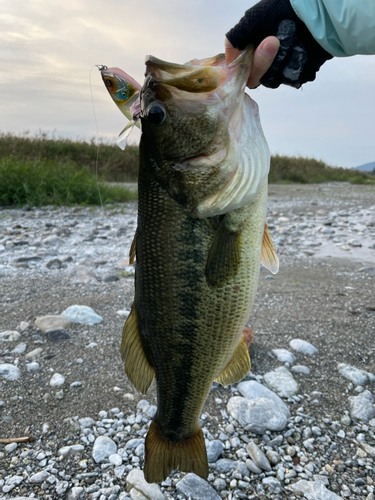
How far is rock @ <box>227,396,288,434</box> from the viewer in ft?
8.82

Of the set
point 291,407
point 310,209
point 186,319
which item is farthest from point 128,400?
point 310,209

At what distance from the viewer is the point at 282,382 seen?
3.13 metres

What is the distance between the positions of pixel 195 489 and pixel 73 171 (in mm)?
11270

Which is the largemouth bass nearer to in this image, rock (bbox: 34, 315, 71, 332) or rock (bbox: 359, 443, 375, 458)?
rock (bbox: 359, 443, 375, 458)

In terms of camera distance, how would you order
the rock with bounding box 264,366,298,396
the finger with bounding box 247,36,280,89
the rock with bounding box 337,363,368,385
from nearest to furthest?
the finger with bounding box 247,36,280,89 → the rock with bounding box 264,366,298,396 → the rock with bounding box 337,363,368,385

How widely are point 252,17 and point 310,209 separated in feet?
34.2

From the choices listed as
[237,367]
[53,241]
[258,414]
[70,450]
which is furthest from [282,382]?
[53,241]

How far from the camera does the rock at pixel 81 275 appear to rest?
527 centimetres

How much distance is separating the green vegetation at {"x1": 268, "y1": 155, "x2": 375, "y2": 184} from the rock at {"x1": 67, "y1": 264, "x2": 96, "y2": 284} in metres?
18.6

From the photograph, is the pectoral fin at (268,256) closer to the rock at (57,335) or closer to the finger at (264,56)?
the finger at (264,56)

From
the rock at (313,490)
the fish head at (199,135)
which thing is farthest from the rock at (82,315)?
the fish head at (199,135)

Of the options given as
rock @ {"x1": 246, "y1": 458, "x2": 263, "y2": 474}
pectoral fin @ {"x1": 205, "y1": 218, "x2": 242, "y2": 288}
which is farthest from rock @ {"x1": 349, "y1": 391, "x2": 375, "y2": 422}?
pectoral fin @ {"x1": 205, "y1": 218, "x2": 242, "y2": 288}

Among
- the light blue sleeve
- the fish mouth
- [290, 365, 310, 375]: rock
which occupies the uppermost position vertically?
the light blue sleeve

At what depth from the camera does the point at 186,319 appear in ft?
6.16
